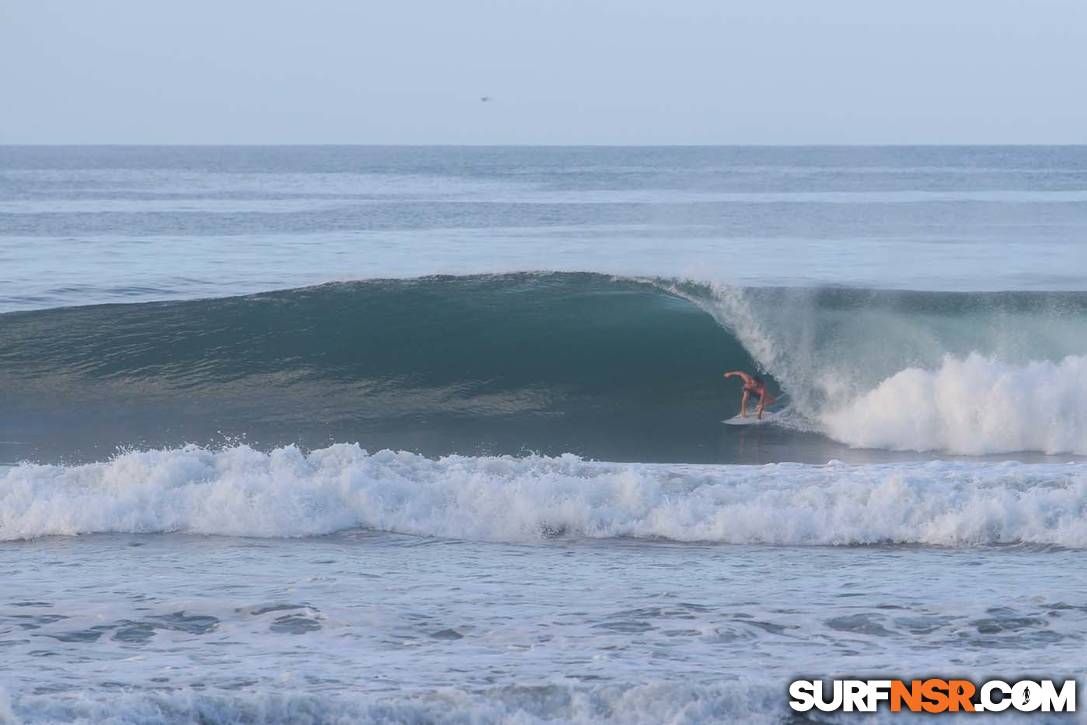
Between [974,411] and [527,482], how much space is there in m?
5.46

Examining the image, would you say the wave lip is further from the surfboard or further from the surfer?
the surfer

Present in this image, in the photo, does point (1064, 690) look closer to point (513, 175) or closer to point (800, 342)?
point (800, 342)

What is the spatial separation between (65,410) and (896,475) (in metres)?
9.08

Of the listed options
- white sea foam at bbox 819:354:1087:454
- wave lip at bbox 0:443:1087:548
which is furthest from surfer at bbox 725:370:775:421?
wave lip at bbox 0:443:1087:548

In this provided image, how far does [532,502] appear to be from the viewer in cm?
979

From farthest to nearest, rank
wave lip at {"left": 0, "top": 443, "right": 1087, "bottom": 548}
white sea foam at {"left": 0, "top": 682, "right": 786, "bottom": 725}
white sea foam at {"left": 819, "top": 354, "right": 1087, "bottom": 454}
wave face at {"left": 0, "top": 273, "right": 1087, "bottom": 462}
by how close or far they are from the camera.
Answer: wave face at {"left": 0, "top": 273, "right": 1087, "bottom": 462}
white sea foam at {"left": 819, "top": 354, "right": 1087, "bottom": 454}
wave lip at {"left": 0, "top": 443, "right": 1087, "bottom": 548}
white sea foam at {"left": 0, "top": 682, "right": 786, "bottom": 725}

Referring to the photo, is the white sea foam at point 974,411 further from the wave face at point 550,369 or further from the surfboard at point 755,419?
the surfboard at point 755,419

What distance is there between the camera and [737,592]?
7.93 m

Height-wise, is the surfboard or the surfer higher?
the surfer

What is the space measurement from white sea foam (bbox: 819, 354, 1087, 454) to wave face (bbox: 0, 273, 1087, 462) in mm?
24

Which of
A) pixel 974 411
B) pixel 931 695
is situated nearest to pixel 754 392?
pixel 974 411

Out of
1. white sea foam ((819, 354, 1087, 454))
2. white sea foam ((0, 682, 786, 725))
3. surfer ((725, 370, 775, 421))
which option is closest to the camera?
white sea foam ((0, 682, 786, 725))

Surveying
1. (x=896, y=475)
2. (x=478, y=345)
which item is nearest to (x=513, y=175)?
(x=478, y=345)

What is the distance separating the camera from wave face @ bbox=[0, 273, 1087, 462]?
1338 centimetres
